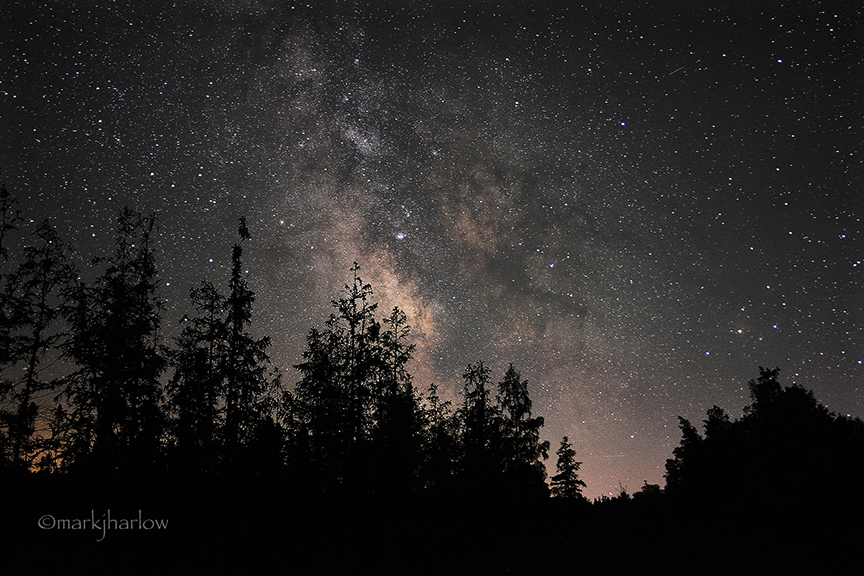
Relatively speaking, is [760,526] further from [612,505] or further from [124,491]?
[124,491]

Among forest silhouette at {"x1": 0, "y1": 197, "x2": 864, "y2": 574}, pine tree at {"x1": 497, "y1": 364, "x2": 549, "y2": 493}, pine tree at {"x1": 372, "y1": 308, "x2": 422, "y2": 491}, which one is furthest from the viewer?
pine tree at {"x1": 497, "y1": 364, "x2": 549, "y2": 493}

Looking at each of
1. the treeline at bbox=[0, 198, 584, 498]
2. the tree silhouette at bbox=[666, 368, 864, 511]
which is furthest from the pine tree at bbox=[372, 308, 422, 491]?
the tree silhouette at bbox=[666, 368, 864, 511]

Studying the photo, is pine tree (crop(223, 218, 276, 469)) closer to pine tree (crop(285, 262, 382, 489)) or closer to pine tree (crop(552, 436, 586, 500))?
pine tree (crop(285, 262, 382, 489))

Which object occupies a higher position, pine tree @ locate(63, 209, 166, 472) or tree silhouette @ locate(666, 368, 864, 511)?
pine tree @ locate(63, 209, 166, 472)

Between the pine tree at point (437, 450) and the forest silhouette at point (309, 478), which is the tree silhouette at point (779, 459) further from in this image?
the pine tree at point (437, 450)

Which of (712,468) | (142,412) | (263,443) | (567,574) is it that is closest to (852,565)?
(567,574)

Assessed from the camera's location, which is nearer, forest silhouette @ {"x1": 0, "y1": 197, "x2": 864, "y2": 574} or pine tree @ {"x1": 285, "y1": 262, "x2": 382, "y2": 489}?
forest silhouette @ {"x1": 0, "y1": 197, "x2": 864, "y2": 574}

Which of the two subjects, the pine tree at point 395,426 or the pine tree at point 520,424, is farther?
the pine tree at point 520,424

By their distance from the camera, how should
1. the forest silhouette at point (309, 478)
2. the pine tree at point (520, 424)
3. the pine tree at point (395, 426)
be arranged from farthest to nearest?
the pine tree at point (520, 424) → the pine tree at point (395, 426) → the forest silhouette at point (309, 478)

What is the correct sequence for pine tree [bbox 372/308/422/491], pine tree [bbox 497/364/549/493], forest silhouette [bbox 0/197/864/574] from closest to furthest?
forest silhouette [bbox 0/197/864/574]
pine tree [bbox 372/308/422/491]
pine tree [bbox 497/364/549/493]

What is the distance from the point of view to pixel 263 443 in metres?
A: 19.6

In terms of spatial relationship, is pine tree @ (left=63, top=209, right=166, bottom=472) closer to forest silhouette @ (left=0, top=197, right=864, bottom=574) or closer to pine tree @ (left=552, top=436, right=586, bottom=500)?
forest silhouette @ (left=0, top=197, right=864, bottom=574)

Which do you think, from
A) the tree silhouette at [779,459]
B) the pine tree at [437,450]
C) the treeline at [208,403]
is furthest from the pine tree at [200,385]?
the tree silhouette at [779,459]

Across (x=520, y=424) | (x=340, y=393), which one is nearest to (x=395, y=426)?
(x=340, y=393)
